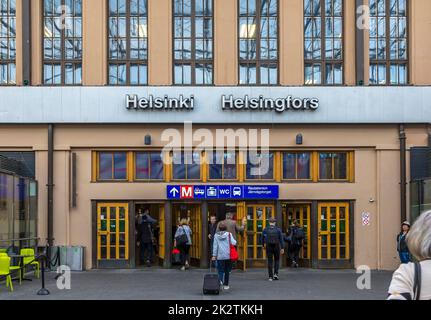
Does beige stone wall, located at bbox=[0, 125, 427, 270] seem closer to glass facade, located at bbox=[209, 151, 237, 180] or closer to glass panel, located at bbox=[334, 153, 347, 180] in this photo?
glass panel, located at bbox=[334, 153, 347, 180]

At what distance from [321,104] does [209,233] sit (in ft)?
17.8

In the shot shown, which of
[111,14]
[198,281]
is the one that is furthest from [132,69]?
[198,281]

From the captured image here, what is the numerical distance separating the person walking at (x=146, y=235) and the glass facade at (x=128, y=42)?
14.2ft

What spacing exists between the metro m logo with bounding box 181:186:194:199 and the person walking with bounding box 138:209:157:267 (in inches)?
51.7

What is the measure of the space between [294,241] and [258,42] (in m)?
6.52

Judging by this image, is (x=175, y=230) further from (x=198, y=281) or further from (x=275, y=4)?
(x=275, y=4)

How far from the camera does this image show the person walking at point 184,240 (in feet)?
73.2

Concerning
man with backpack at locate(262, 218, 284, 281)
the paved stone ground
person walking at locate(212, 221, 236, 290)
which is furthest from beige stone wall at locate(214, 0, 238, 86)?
person walking at locate(212, 221, 236, 290)

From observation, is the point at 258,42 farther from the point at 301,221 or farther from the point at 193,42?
the point at 301,221

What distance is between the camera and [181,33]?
77.3 ft

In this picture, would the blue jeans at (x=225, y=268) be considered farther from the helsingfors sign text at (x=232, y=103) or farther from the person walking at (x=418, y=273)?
the person walking at (x=418, y=273)

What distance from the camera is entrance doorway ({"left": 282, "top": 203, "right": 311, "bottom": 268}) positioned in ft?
76.7
